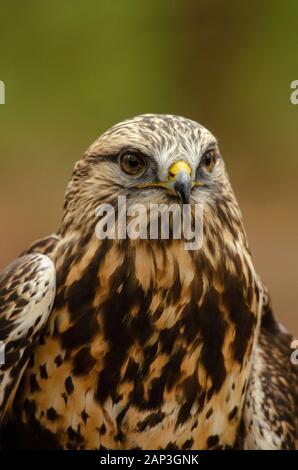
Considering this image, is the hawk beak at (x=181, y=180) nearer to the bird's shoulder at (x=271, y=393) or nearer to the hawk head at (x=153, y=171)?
the hawk head at (x=153, y=171)

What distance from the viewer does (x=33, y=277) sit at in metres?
3.71

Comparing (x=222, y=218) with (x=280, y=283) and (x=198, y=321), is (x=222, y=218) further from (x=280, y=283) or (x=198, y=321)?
(x=280, y=283)

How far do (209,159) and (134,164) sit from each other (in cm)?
29

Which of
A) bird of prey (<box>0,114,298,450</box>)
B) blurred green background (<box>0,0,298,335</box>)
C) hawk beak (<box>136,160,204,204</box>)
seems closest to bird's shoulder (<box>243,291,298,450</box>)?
bird of prey (<box>0,114,298,450</box>)

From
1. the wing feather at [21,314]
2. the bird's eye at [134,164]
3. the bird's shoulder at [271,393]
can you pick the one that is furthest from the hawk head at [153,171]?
the bird's shoulder at [271,393]

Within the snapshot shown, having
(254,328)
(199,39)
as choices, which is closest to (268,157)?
(199,39)

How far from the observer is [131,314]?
3.70m

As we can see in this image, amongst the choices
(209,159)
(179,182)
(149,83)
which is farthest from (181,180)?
(149,83)

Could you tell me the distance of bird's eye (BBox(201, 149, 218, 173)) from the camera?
12.1ft

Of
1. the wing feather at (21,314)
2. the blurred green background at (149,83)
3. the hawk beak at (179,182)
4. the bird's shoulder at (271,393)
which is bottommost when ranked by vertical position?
the bird's shoulder at (271,393)

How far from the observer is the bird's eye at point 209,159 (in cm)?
369

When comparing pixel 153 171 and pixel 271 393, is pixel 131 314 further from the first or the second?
pixel 271 393

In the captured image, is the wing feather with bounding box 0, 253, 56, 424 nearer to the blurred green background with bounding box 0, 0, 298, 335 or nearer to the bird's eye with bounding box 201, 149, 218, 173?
the bird's eye with bounding box 201, 149, 218, 173

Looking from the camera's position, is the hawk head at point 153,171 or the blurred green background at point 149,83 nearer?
the hawk head at point 153,171
